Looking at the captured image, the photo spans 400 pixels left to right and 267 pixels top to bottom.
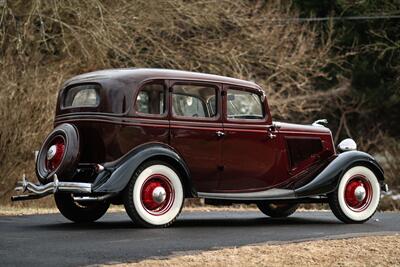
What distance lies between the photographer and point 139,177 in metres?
10.7

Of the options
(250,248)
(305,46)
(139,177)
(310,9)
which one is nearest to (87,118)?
(139,177)

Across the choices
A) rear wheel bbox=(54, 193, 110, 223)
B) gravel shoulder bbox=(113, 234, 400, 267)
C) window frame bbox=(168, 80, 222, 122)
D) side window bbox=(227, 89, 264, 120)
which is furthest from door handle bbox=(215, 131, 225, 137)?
gravel shoulder bbox=(113, 234, 400, 267)

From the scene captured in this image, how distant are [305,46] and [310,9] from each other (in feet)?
24.1

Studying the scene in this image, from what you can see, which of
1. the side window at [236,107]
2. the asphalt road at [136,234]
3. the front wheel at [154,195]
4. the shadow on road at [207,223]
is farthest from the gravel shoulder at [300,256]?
the side window at [236,107]

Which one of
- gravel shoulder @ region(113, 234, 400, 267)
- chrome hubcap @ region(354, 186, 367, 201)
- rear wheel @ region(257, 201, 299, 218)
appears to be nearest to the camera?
gravel shoulder @ region(113, 234, 400, 267)

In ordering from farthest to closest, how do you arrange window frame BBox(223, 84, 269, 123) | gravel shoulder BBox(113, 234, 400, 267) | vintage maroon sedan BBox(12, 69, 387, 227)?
1. window frame BBox(223, 84, 269, 123)
2. vintage maroon sedan BBox(12, 69, 387, 227)
3. gravel shoulder BBox(113, 234, 400, 267)

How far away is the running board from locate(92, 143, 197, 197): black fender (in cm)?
42

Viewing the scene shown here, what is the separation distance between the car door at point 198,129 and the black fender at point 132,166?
21cm

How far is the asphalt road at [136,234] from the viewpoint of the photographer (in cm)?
863

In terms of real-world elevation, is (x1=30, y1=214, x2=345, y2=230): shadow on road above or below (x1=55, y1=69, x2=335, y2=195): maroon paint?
below

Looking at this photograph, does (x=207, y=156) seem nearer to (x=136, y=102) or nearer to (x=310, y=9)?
(x=136, y=102)

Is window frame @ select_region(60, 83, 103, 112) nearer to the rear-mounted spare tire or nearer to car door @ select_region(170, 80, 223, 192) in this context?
the rear-mounted spare tire

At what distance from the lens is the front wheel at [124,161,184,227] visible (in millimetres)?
10711

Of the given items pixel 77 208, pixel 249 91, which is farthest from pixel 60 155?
pixel 249 91
